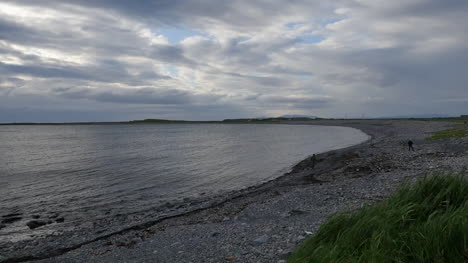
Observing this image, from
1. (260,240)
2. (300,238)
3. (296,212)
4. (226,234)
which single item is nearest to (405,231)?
(300,238)

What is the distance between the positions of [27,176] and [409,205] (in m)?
37.1

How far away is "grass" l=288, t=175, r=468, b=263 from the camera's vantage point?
5633 mm

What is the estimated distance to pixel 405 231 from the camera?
6359 millimetres

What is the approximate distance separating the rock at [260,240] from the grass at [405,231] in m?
2.93

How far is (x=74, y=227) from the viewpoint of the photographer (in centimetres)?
1741

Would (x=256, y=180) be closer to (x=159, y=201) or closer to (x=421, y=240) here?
(x=159, y=201)

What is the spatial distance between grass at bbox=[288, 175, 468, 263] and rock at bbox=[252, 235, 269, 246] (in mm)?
2931

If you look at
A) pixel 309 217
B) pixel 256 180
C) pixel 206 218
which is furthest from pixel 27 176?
pixel 309 217

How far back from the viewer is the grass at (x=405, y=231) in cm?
563

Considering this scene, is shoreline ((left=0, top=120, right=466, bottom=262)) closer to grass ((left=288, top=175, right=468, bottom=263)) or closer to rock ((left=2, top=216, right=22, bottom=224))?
grass ((left=288, top=175, right=468, bottom=263))

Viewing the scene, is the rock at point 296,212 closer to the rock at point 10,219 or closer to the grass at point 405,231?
the grass at point 405,231

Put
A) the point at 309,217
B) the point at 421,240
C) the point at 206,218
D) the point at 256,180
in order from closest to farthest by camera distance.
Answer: the point at 421,240, the point at 309,217, the point at 206,218, the point at 256,180

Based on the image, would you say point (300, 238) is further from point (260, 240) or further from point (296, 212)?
point (296, 212)

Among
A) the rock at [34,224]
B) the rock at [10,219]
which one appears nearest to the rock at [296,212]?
the rock at [34,224]
